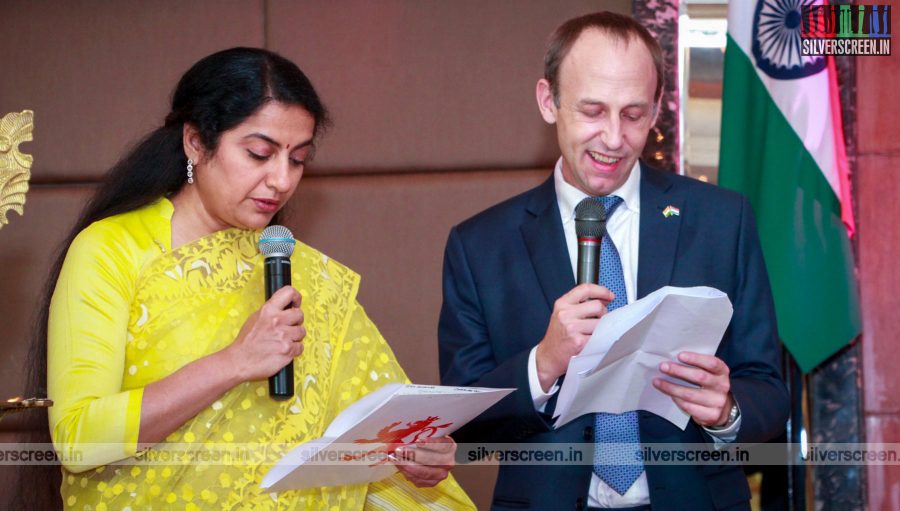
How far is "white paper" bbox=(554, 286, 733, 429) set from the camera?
1.70m

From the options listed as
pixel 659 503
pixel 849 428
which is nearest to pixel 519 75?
pixel 849 428

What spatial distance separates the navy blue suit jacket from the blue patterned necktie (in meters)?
0.02

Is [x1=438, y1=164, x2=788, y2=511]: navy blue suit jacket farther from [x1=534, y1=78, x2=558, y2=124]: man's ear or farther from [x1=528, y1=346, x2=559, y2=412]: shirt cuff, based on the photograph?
[x1=534, y1=78, x2=558, y2=124]: man's ear

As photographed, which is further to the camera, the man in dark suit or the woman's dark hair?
the woman's dark hair

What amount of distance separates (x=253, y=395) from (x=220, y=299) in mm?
202

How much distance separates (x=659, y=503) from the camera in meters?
1.87

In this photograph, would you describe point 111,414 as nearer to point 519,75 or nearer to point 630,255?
point 630,255

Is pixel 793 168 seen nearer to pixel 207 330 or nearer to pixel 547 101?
pixel 547 101

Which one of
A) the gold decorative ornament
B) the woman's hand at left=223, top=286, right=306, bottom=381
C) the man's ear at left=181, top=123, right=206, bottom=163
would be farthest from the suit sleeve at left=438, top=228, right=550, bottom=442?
the gold decorative ornament

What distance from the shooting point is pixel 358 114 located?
128 inches

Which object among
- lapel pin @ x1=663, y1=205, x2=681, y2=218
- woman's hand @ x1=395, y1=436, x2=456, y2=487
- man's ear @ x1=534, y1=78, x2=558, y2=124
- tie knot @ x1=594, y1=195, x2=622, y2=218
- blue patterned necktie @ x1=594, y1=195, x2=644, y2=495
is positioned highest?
man's ear @ x1=534, y1=78, x2=558, y2=124

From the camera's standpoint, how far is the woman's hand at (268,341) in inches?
72.4

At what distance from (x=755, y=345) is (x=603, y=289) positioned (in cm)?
40

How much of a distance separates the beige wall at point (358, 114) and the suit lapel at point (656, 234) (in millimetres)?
1087
